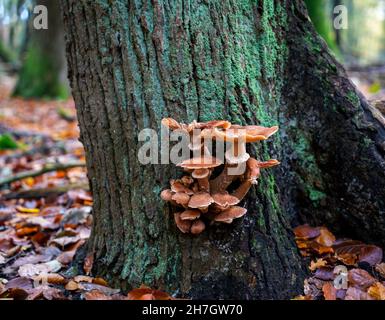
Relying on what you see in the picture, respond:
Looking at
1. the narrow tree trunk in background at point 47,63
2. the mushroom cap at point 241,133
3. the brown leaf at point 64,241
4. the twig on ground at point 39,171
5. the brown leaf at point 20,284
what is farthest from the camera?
the narrow tree trunk in background at point 47,63

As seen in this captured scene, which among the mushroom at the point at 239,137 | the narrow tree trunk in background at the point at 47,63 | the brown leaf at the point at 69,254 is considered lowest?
the brown leaf at the point at 69,254

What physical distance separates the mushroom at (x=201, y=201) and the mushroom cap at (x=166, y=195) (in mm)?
130

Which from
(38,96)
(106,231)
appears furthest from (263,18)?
(38,96)

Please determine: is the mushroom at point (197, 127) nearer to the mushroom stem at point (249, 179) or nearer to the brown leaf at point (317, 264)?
the mushroom stem at point (249, 179)

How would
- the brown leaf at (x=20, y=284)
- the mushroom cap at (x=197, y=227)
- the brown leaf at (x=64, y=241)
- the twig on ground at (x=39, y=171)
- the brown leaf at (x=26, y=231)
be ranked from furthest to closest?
the twig on ground at (x=39, y=171) < the brown leaf at (x=26, y=231) < the brown leaf at (x=64, y=241) < the brown leaf at (x=20, y=284) < the mushroom cap at (x=197, y=227)

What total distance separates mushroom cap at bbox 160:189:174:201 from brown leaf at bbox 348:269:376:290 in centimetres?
123

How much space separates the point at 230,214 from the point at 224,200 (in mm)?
91

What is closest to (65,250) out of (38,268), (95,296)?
(38,268)

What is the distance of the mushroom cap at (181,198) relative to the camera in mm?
2096

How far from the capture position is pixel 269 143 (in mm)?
2574

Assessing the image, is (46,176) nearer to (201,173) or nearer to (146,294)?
(146,294)

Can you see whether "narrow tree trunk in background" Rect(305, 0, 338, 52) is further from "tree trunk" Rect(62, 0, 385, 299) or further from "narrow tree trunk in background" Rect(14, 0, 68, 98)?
"narrow tree trunk in background" Rect(14, 0, 68, 98)

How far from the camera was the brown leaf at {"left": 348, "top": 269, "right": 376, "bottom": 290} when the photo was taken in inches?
94.7

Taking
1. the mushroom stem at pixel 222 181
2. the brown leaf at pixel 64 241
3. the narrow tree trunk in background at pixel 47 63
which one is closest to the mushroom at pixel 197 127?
the mushroom stem at pixel 222 181
